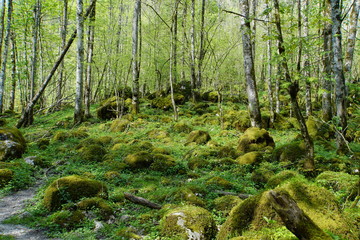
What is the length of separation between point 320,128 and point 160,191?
9596mm

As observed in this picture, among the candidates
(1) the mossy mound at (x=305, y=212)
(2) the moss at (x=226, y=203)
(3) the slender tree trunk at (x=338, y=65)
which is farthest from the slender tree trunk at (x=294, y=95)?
(1) the mossy mound at (x=305, y=212)

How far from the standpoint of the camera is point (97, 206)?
530cm

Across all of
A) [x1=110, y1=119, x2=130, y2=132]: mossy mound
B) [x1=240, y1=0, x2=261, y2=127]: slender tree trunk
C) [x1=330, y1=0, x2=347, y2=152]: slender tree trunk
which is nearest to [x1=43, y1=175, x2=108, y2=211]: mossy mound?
[x1=330, y1=0, x2=347, y2=152]: slender tree trunk

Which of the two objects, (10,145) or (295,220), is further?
(10,145)

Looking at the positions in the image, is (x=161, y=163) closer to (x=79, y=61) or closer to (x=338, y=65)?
(x=338, y=65)

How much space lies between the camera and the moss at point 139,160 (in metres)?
8.53

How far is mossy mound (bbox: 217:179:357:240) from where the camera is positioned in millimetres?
3439

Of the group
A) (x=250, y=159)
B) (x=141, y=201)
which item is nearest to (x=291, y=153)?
(x=250, y=159)

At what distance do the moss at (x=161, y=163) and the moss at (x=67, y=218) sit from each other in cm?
363

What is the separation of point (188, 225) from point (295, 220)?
6.26 feet

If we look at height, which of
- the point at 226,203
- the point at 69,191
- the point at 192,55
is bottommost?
the point at 226,203

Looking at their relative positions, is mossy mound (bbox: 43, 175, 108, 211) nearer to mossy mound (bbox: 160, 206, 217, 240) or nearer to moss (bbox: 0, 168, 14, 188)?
moss (bbox: 0, 168, 14, 188)

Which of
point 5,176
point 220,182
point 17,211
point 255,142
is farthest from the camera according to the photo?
point 255,142

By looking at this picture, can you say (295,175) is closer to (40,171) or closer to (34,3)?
(40,171)
